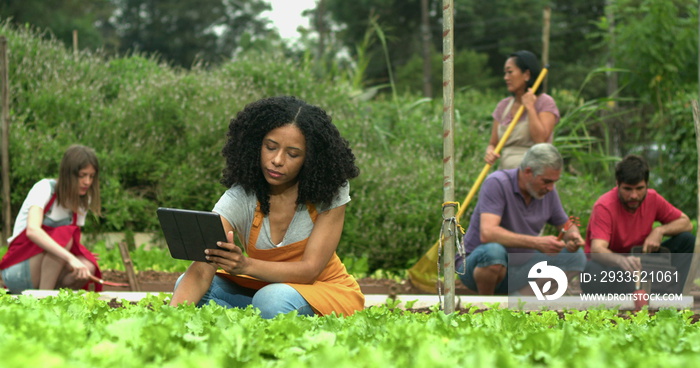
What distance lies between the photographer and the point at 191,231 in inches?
121

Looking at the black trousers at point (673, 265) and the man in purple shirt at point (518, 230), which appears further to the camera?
the man in purple shirt at point (518, 230)

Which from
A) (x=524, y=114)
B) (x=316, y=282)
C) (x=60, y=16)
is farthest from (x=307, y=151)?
(x=60, y=16)

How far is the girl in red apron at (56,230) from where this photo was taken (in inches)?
193

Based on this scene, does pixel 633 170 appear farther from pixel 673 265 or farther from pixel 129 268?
pixel 129 268

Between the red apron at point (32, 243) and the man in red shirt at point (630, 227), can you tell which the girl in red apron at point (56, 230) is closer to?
the red apron at point (32, 243)

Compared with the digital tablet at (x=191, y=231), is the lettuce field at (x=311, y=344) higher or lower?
lower

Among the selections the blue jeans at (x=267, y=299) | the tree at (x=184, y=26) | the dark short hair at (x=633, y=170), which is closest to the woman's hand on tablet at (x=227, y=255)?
the blue jeans at (x=267, y=299)

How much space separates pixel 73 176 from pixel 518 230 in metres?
2.69

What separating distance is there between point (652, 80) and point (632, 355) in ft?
32.6

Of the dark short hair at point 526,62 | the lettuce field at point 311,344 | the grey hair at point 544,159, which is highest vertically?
the dark short hair at point 526,62

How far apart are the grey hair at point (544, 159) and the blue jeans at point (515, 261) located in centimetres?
52

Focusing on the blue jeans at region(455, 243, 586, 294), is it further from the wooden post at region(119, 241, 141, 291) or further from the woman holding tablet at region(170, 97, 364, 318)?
the wooden post at region(119, 241, 141, 291)

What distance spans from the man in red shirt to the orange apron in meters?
1.94

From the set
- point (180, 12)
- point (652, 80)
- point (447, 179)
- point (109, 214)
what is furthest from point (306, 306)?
point (180, 12)
